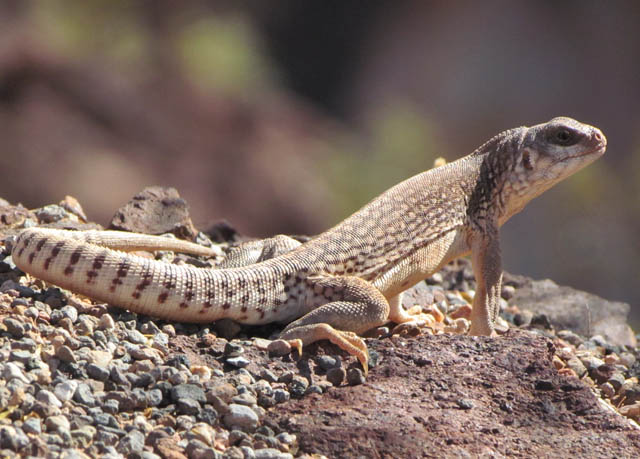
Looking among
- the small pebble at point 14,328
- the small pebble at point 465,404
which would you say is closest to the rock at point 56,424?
the small pebble at point 14,328

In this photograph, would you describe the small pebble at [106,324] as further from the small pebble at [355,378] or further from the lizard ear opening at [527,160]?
the lizard ear opening at [527,160]

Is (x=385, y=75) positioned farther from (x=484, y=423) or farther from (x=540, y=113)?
(x=484, y=423)

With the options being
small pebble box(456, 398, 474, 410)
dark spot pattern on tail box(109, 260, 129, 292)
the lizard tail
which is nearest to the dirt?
small pebble box(456, 398, 474, 410)

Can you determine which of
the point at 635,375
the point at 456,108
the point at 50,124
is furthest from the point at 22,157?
the point at 635,375

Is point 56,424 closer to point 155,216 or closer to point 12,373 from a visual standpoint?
Answer: point 12,373

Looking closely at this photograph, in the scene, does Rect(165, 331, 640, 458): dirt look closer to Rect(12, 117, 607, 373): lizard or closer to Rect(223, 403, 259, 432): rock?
Rect(223, 403, 259, 432): rock

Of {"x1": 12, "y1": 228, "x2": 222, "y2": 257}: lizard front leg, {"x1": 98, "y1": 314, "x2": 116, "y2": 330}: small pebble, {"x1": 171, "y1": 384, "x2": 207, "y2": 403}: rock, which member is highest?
{"x1": 12, "y1": 228, "x2": 222, "y2": 257}: lizard front leg
